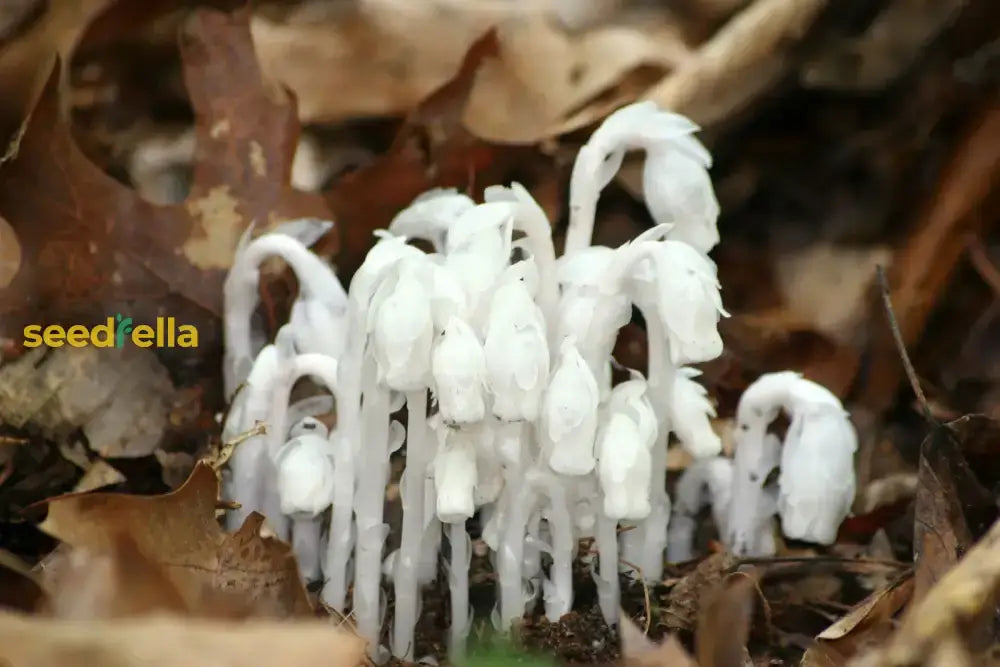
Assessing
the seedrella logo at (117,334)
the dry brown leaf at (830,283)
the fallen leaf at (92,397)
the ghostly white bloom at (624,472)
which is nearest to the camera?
the ghostly white bloom at (624,472)

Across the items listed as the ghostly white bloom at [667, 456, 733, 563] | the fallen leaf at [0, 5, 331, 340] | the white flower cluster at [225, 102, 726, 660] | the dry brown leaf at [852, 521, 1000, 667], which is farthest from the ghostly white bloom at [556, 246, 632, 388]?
the fallen leaf at [0, 5, 331, 340]

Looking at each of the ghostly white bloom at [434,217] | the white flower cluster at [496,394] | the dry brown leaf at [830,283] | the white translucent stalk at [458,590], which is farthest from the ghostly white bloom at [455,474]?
the dry brown leaf at [830,283]

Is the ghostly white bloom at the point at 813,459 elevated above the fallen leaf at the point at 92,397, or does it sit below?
below

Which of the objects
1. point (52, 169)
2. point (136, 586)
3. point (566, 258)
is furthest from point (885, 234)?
point (136, 586)

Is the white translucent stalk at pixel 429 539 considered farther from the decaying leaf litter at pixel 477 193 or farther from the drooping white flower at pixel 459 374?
the drooping white flower at pixel 459 374

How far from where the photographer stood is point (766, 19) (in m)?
2.16

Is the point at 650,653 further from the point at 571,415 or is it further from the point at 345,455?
the point at 345,455

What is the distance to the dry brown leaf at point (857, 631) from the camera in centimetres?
112

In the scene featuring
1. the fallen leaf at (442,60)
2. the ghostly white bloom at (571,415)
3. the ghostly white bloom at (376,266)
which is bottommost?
the ghostly white bloom at (571,415)

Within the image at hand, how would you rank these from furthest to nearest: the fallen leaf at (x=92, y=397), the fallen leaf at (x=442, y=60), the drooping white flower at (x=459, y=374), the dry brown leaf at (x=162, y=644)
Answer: the fallen leaf at (x=442, y=60), the fallen leaf at (x=92, y=397), the drooping white flower at (x=459, y=374), the dry brown leaf at (x=162, y=644)

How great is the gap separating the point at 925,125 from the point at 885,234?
0.26 meters

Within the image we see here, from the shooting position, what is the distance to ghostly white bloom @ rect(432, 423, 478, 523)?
1.17 meters

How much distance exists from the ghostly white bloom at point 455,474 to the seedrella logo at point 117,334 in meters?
0.73

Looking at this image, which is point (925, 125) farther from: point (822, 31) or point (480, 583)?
point (480, 583)
